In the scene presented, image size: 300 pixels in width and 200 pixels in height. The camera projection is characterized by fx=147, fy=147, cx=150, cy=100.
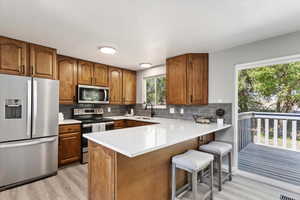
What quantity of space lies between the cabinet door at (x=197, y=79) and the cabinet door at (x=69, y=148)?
252 cm

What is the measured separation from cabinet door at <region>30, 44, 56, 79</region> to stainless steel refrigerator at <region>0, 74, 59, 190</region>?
0.22 metres

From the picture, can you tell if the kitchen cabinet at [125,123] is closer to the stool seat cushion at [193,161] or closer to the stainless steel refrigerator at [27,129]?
the stainless steel refrigerator at [27,129]

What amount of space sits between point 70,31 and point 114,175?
6.72 feet

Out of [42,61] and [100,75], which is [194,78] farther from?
[42,61]

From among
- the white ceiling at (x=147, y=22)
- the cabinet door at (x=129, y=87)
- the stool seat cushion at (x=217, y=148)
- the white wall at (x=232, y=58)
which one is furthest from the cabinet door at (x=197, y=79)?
the cabinet door at (x=129, y=87)

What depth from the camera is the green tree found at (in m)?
2.46

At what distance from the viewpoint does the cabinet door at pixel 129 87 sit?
4473 millimetres

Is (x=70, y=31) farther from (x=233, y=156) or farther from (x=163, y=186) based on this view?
(x=233, y=156)

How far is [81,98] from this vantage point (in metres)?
3.46

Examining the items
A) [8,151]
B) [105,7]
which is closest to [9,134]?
[8,151]

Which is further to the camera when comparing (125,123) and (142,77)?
(142,77)

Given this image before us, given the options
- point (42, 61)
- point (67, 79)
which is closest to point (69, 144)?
point (67, 79)

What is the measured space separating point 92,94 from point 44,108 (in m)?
1.25

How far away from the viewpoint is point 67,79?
10.9ft
